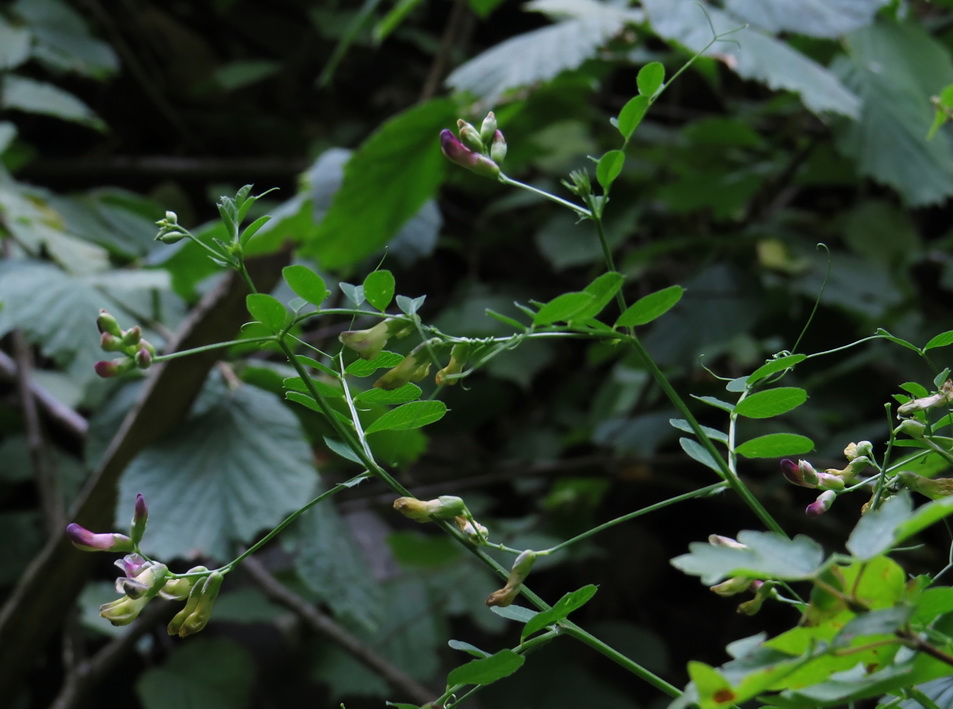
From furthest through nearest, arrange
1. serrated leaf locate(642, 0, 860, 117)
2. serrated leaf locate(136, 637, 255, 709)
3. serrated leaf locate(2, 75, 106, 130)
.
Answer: serrated leaf locate(2, 75, 106, 130) → serrated leaf locate(136, 637, 255, 709) → serrated leaf locate(642, 0, 860, 117)

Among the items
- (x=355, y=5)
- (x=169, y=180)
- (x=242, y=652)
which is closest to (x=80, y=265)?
(x=242, y=652)

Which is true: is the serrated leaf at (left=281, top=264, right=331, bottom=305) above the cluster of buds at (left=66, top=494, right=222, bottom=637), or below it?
above

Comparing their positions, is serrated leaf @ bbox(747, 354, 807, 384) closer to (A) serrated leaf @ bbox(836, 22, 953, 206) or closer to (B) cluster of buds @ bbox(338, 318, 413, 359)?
(B) cluster of buds @ bbox(338, 318, 413, 359)

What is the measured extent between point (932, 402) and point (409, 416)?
166 millimetres

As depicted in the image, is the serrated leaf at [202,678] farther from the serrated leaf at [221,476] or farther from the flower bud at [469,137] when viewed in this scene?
the flower bud at [469,137]

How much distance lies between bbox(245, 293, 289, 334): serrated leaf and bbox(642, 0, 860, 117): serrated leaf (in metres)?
0.63

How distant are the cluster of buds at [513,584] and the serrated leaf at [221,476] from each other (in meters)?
0.48

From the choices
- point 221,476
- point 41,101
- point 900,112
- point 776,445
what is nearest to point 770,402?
point 776,445

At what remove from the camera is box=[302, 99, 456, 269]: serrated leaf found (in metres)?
0.92

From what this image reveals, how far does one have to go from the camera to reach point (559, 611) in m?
0.26

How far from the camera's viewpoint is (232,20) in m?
1.96

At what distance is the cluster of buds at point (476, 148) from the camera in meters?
0.29

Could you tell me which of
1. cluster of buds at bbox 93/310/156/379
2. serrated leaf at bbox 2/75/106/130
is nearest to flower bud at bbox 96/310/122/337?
cluster of buds at bbox 93/310/156/379

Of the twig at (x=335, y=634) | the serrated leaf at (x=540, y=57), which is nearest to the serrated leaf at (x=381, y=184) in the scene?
the serrated leaf at (x=540, y=57)
